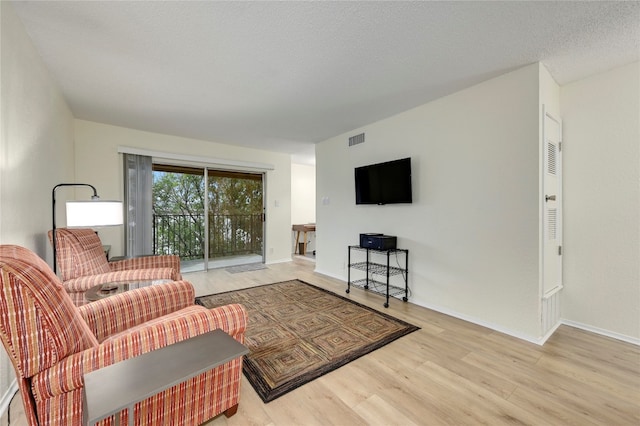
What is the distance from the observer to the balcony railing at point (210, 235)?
4.68 m

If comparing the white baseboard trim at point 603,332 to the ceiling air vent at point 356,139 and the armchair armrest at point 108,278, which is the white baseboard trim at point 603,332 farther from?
the armchair armrest at point 108,278

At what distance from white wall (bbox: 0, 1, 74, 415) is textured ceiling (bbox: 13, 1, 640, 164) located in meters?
0.17

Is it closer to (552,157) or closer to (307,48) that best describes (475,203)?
(552,157)

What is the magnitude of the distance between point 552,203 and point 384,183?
167cm

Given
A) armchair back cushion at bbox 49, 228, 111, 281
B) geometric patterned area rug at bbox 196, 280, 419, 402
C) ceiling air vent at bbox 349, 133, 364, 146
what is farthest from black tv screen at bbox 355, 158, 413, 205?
armchair back cushion at bbox 49, 228, 111, 281

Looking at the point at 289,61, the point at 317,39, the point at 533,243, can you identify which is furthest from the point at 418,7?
the point at 533,243

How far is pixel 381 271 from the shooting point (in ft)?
11.8

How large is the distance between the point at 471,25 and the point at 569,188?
6.23 feet

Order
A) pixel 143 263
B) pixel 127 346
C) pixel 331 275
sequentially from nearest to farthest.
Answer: pixel 127 346 < pixel 143 263 < pixel 331 275

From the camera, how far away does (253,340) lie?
2.31 m

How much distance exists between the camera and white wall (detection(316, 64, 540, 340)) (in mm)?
2307

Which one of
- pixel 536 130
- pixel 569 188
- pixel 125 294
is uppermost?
pixel 536 130

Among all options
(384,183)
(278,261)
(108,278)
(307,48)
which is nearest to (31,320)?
(108,278)

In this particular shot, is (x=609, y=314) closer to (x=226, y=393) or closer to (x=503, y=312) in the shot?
(x=503, y=312)
